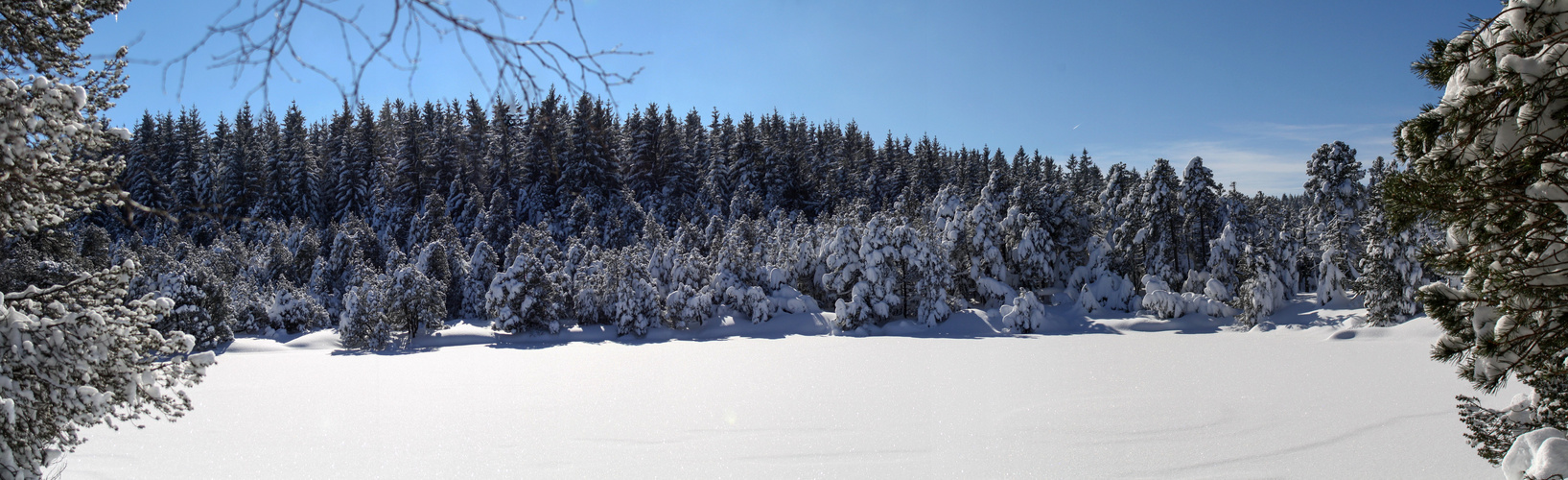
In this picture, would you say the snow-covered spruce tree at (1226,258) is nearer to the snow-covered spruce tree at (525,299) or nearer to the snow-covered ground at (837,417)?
the snow-covered ground at (837,417)

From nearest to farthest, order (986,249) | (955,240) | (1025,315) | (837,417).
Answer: (837,417) < (1025,315) < (986,249) < (955,240)

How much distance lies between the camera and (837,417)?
424 inches

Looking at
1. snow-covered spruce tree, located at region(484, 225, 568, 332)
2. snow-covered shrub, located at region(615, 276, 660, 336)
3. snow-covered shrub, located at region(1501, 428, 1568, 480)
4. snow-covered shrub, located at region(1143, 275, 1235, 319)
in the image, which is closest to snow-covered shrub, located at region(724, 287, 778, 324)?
snow-covered shrub, located at region(615, 276, 660, 336)

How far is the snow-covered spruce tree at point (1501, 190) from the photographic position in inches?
141

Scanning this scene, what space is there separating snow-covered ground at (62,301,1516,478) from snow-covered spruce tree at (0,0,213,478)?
9.85 feet

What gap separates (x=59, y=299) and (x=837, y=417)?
8.75 m

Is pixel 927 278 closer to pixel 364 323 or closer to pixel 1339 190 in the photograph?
pixel 1339 190

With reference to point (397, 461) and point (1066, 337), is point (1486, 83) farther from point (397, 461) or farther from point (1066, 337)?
point (1066, 337)

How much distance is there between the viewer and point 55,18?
508 cm

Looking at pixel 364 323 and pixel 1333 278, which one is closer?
pixel 364 323

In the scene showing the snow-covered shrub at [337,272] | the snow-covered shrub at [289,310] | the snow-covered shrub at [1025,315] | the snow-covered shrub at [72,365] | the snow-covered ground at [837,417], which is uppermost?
the snow-covered shrub at [337,272]

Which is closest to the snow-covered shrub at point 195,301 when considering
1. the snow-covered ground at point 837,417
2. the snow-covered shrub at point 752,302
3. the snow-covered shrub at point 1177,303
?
the snow-covered ground at point 837,417

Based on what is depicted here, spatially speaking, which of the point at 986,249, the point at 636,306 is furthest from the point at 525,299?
the point at 986,249

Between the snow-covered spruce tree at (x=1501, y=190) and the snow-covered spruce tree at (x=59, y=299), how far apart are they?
27.1ft
